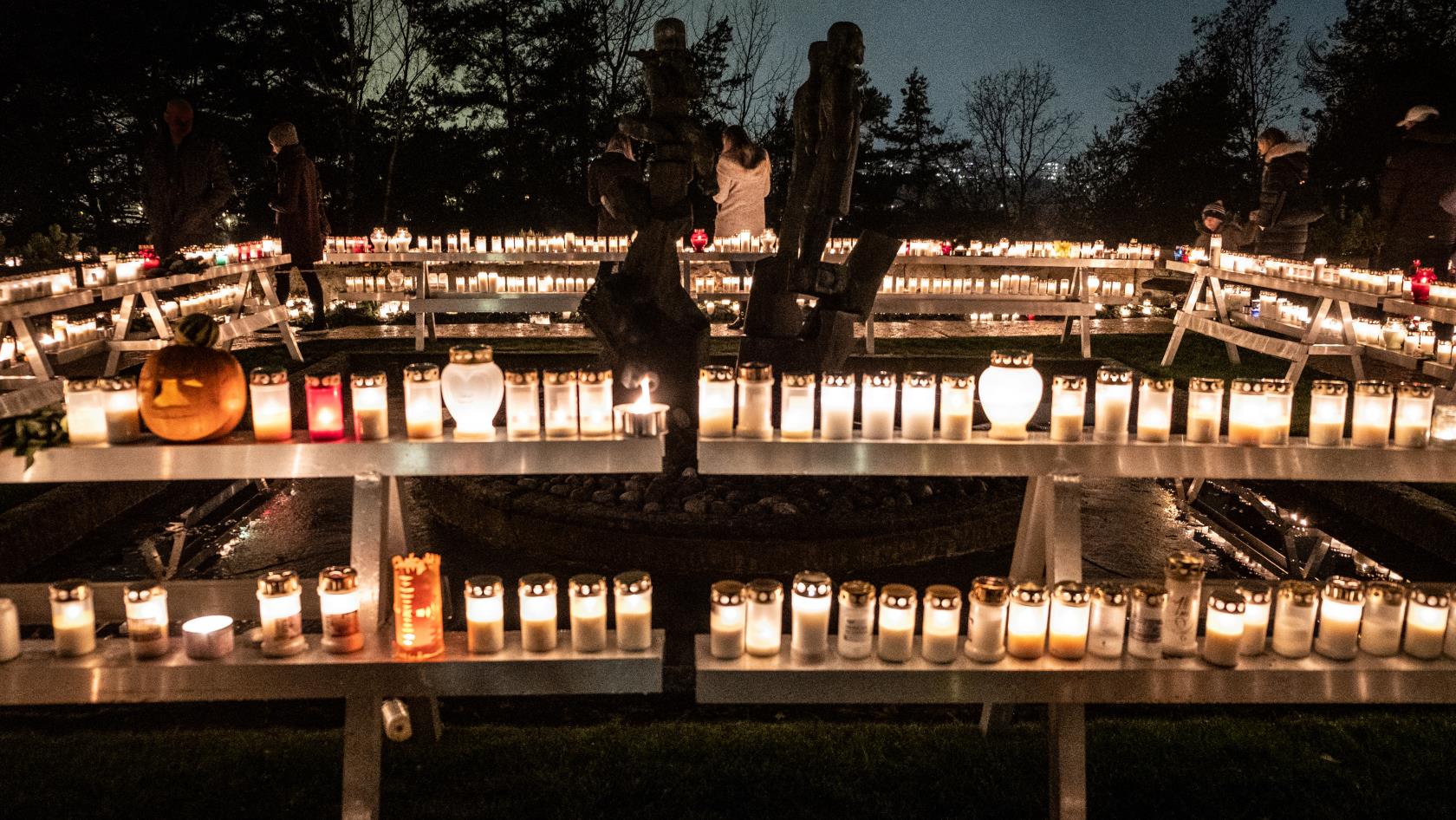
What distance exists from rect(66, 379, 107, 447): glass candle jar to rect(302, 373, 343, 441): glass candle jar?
55 centimetres

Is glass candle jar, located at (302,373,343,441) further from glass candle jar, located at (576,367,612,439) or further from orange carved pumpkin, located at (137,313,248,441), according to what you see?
Result: glass candle jar, located at (576,367,612,439)

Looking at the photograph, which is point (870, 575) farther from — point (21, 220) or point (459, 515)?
point (21, 220)

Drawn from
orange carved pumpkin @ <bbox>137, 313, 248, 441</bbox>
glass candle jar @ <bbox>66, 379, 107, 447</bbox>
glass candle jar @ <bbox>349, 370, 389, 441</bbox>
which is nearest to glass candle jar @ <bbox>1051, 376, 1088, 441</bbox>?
glass candle jar @ <bbox>349, 370, 389, 441</bbox>

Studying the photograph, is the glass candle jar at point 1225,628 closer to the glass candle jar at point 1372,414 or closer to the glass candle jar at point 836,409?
the glass candle jar at point 1372,414

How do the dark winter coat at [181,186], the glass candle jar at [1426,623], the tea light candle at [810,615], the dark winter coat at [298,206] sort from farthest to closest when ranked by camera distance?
1. the dark winter coat at [298,206]
2. the dark winter coat at [181,186]
3. the glass candle jar at [1426,623]
4. the tea light candle at [810,615]

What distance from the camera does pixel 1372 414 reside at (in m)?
3.15

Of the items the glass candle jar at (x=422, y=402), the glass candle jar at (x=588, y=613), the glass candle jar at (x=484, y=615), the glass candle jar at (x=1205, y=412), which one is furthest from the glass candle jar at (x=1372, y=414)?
the glass candle jar at (x=422, y=402)

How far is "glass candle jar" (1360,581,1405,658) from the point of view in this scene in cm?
304

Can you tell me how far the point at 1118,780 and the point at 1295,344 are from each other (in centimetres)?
579

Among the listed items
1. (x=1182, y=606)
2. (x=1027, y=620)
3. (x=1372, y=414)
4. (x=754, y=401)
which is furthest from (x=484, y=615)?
(x=1372, y=414)

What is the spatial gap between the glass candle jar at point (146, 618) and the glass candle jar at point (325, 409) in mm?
568

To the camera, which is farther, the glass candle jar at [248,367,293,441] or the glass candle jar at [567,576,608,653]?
the glass candle jar at [248,367,293,441]

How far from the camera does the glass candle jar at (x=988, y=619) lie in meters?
2.96

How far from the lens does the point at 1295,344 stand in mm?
8156
